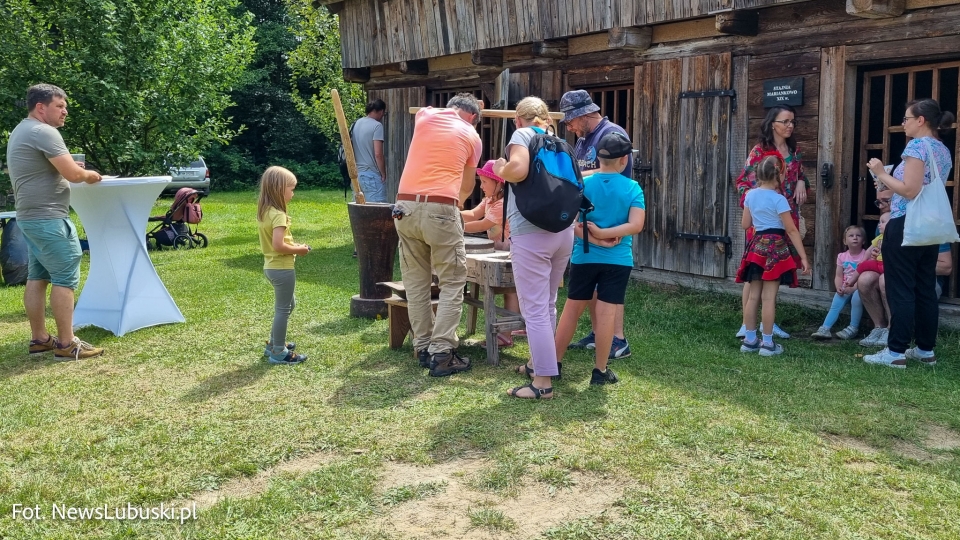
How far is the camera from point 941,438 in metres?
4.71

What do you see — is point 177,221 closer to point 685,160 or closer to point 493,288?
point 685,160

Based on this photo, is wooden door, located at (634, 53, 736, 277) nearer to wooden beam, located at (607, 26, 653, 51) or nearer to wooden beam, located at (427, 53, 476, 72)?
wooden beam, located at (607, 26, 653, 51)

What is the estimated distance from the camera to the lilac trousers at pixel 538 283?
17.0ft

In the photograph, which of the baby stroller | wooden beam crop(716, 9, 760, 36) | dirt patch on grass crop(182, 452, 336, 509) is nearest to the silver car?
the baby stroller

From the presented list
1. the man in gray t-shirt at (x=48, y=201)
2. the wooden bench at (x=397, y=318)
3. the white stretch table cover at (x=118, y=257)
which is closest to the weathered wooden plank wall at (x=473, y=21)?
the wooden bench at (x=397, y=318)

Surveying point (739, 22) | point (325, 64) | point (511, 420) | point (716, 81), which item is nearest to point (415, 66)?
point (716, 81)

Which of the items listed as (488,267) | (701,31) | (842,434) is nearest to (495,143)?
(701,31)

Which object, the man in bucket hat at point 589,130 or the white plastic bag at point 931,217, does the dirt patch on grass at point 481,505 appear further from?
the white plastic bag at point 931,217

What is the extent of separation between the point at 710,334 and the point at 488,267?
7.76ft

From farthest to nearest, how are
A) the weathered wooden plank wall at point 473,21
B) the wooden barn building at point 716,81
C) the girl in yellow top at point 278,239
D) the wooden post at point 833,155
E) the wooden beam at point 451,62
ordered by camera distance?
1. the wooden beam at point 451,62
2. the weathered wooden plank wall at point 473,21
3. the wooden post at point 833,155
4. the wooden barn building at point 716,81
5. the girl in yellow top at point 278,239

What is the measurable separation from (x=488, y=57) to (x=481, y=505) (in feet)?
27.4

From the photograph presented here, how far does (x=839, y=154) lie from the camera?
7.67 meters

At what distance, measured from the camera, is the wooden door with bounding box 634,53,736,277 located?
8711 millimetres

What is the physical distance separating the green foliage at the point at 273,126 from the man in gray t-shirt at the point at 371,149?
2094cm
